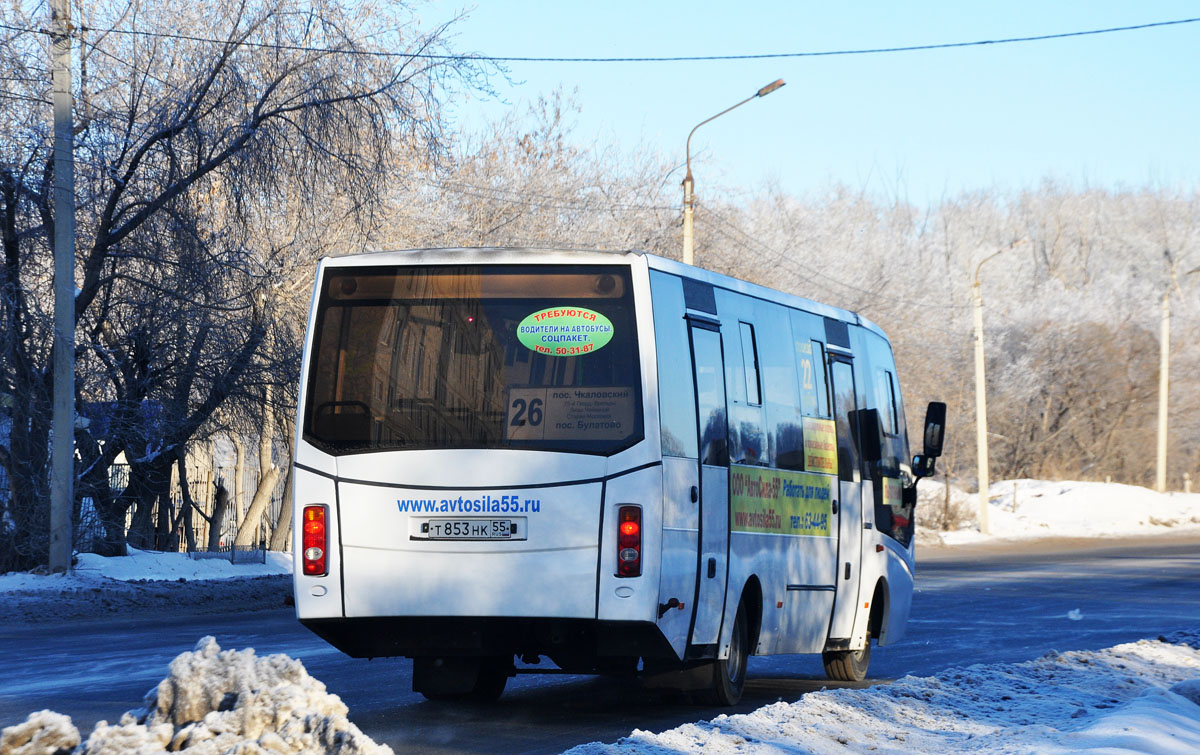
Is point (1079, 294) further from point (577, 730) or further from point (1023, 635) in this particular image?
point (577, 730)

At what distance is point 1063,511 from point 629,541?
43.6m

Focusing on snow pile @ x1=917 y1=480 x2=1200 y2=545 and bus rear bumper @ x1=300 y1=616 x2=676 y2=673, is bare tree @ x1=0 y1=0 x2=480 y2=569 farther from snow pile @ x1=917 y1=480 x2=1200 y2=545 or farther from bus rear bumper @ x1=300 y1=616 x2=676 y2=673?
snow pile @ x1=917 y1=480 x2=1200 y2=545

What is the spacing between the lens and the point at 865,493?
12.0 m

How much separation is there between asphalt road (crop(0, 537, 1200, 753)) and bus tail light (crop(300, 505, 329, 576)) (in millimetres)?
953

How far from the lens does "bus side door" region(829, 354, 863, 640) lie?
11.5 meters

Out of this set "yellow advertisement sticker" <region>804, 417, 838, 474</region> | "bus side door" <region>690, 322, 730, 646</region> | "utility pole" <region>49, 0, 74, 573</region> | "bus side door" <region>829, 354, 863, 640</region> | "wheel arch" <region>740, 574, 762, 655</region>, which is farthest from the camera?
"utility pole" <region>49, 0, 74, 573</region>

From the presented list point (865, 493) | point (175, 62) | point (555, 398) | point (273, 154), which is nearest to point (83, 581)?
point (273, 154)

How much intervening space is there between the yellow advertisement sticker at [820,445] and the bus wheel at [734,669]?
4.80 ft

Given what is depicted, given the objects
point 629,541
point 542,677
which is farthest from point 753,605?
point 542,677

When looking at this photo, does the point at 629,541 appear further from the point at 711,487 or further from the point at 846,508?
the point at 846,508

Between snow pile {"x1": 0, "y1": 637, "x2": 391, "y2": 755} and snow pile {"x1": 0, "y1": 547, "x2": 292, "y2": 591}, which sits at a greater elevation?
snow pile {"x1": 0, "y1": 637, "x2": 391, "y2": 755}

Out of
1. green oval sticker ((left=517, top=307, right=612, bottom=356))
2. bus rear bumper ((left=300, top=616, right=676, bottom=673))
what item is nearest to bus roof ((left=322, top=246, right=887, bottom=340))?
green oval sticker ((left=517, top=307, right=612, bottom=356))

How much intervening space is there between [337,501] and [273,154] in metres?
13.1

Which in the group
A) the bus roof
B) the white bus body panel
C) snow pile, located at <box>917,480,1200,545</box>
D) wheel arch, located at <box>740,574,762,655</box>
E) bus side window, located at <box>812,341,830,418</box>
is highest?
the bus roof
